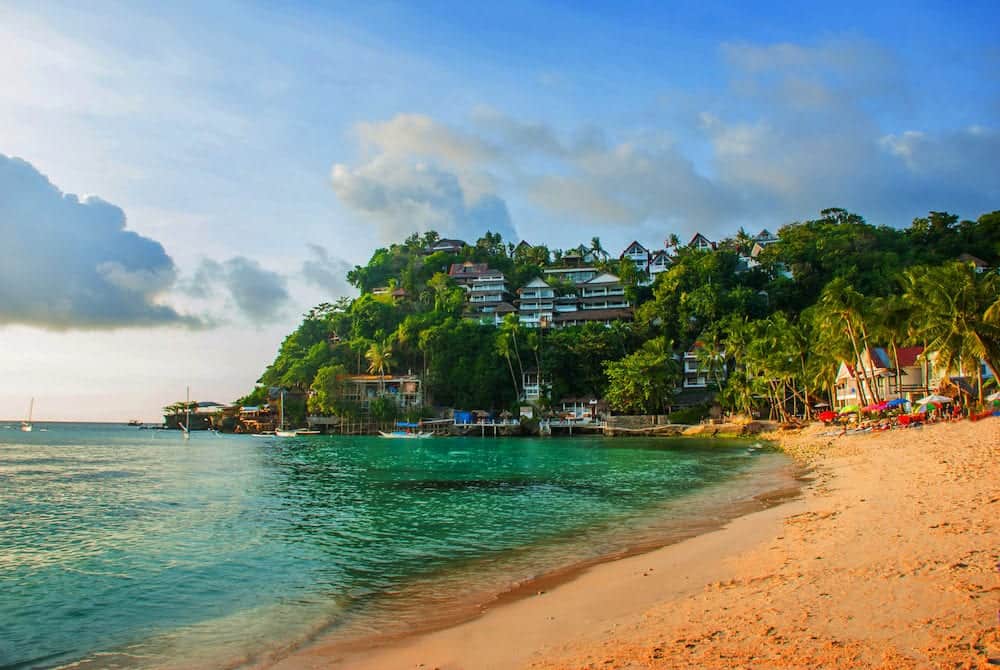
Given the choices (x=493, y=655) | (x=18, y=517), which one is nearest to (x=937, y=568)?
(x=493, y=655)

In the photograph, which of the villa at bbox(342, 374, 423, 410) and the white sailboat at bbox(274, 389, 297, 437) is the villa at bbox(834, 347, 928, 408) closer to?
the villa at bbox(342, 374, 423, 410)

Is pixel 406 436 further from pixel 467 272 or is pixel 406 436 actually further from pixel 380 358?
pixel 467 272

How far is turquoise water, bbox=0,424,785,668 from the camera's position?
7.93 metres

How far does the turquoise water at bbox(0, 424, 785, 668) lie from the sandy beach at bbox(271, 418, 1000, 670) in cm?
139

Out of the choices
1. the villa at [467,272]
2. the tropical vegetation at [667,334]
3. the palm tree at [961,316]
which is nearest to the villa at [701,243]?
the tropical vegetation at [667,334]

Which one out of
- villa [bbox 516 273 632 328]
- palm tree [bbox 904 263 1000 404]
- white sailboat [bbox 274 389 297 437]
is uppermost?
villa [bbox 516 273 632 328]

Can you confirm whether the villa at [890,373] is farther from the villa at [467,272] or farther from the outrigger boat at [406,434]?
the villa at [467,272]

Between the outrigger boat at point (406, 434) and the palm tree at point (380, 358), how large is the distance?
9.53 m

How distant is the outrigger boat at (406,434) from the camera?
75.1 m

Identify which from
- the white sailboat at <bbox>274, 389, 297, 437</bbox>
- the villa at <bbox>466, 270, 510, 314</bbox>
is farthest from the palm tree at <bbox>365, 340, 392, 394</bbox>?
the villa at <bbox>466, 270, 510, 314</bbox>

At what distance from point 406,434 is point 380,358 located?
17.3m

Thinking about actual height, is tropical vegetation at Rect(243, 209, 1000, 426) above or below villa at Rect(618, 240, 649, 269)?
below

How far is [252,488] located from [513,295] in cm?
8694

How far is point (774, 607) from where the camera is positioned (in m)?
6.46
